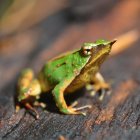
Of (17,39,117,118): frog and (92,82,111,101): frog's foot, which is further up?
(17,39,117,118): frog

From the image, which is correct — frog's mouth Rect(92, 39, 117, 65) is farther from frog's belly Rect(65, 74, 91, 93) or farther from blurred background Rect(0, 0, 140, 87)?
blurred background Rect(0, 0, 140, 87)

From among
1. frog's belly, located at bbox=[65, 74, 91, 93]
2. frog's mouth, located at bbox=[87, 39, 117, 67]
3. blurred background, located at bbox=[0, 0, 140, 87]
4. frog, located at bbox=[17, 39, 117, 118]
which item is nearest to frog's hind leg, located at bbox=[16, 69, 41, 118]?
frog, located at bbox=[17, 39, 117, 118]

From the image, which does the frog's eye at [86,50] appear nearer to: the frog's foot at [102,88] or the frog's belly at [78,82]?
the frog's belly at [78,82]

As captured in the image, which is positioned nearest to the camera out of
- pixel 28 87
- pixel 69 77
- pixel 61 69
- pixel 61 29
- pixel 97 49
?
pixel 97 49

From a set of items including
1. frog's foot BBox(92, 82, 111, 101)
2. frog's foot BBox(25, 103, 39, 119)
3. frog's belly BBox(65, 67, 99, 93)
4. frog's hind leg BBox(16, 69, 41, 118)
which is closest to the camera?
frog's foot BBox(25, 103, 39, 119)

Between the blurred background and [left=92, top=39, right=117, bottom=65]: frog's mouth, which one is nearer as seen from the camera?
[left=92, top=39, right=117, bottom=65]: frog's mouth

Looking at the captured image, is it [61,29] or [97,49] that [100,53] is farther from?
[61,29]

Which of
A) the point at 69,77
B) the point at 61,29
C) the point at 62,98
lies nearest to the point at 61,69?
the point at 69,77
